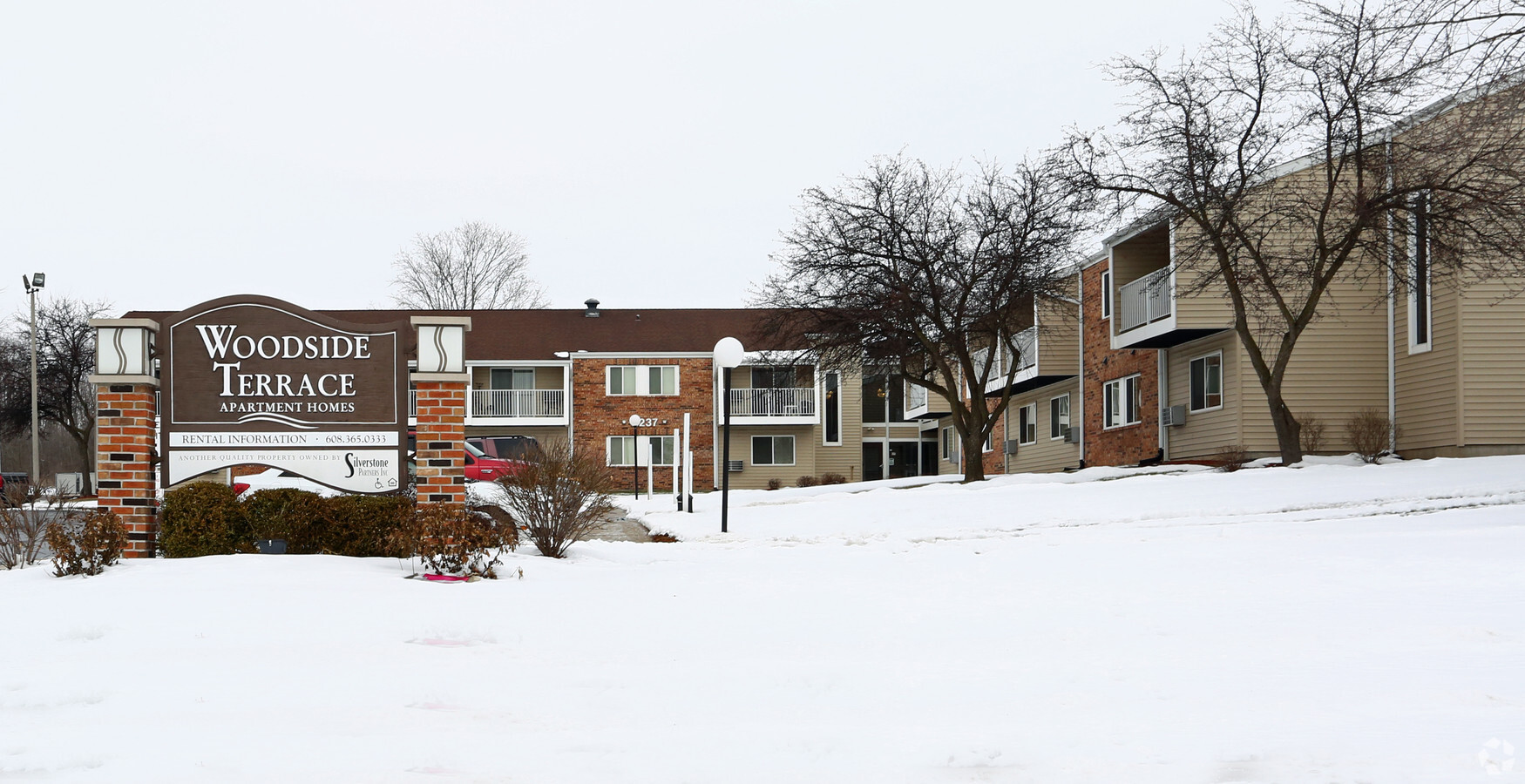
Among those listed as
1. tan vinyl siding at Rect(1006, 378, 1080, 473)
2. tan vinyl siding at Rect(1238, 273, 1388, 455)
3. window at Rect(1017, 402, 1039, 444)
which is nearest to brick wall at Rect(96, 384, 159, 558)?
tan vinyl siding at Rect(1238, 273, 1388, 455)

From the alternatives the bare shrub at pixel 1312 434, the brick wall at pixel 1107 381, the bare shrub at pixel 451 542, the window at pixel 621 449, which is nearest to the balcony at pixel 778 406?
the window at pixel 621 449

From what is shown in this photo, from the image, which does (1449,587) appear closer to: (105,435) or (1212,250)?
(105,435)

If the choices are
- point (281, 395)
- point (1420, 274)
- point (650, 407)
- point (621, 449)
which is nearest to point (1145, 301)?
point (1420, 274)

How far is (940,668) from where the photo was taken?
242 inches

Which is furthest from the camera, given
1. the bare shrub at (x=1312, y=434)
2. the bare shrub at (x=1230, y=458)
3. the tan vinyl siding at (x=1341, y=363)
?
the tan vinyl siding at (x=1341, y=363)

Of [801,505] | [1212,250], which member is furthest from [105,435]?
[1212,250]

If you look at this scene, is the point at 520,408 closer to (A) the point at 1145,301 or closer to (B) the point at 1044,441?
(B) the point at 1044,441

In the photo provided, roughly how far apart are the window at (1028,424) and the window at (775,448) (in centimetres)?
997

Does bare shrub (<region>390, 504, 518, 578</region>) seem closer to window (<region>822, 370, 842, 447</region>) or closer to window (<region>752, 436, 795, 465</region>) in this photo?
window (<region>752, 436, 795, 465</region>)

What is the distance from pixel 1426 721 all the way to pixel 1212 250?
17.9m

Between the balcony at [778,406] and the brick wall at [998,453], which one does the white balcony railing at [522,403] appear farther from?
the brick wall at [998,453]

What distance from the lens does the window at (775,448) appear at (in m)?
44.5

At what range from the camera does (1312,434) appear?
22672 mm

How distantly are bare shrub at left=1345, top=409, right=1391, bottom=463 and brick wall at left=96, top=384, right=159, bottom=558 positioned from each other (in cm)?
1930
